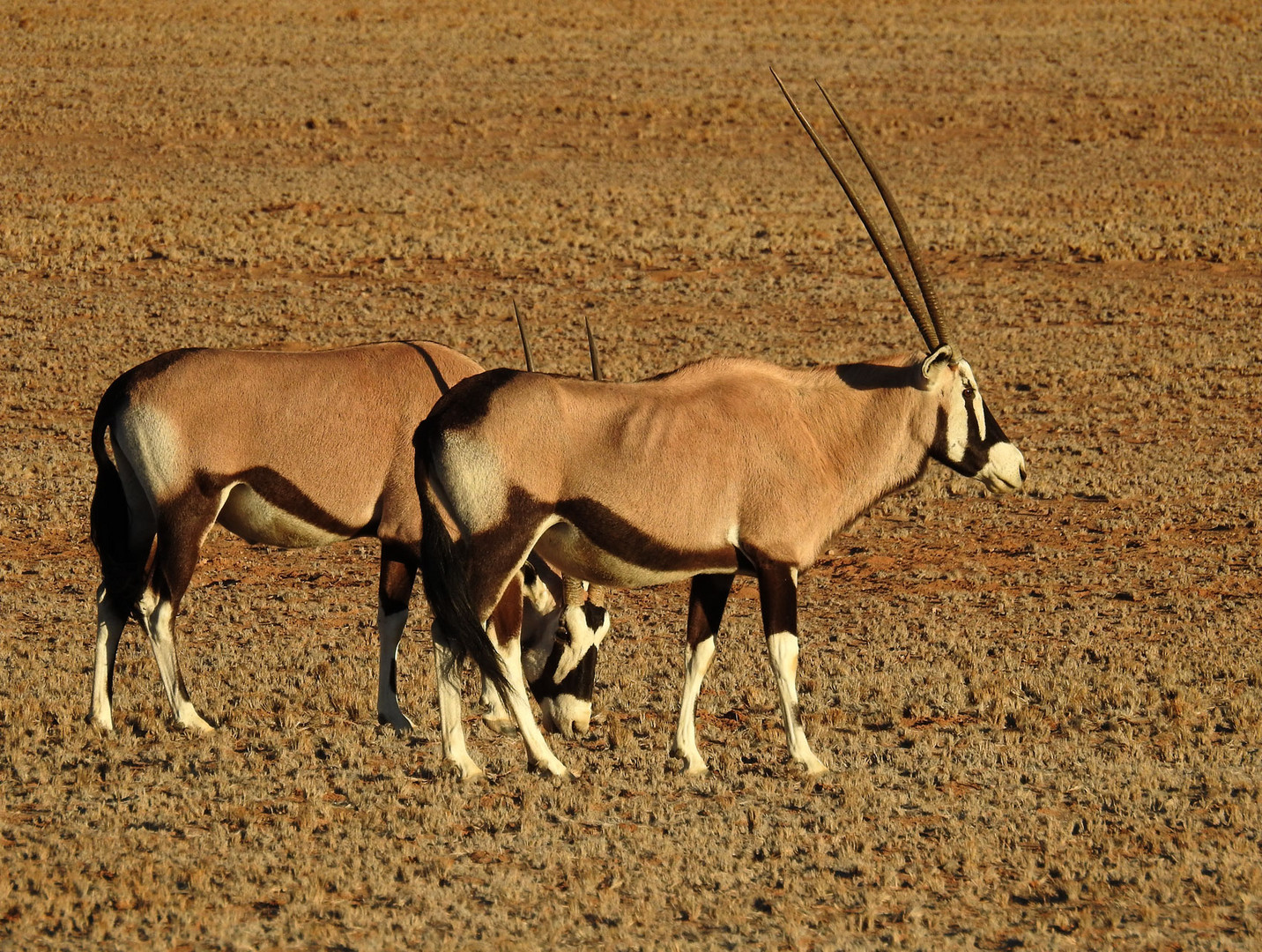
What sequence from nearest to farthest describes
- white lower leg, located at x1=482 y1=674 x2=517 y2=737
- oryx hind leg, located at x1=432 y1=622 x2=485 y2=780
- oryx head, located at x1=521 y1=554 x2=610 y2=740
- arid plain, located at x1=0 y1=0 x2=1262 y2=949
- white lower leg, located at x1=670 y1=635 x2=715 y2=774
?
arid plain, located at x1=0 y1=0 x2=1262 y2=949, oryx hind leg, located at x1=432 y1=622 x2=485 y2=780, white lower leg, located at x1=670 y1=635 x2=715 y2=774, oryx head, located at x1=521 y1=554 x2=610 y2=740, white lower leg, located at x1=482 y1=674 x2=517 y2=737

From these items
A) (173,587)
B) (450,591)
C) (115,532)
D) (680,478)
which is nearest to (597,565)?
(680,478)

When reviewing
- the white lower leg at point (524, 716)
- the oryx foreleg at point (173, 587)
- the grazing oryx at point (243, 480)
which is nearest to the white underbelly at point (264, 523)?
the grazing oryx at point (243, 480)

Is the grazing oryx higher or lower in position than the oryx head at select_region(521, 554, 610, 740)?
higher

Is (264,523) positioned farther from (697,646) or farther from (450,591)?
(697,646)

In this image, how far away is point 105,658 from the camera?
816 cm

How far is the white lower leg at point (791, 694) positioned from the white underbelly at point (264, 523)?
2213 millimetres

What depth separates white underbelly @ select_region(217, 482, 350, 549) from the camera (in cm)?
827

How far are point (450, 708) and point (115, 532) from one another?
185 cm

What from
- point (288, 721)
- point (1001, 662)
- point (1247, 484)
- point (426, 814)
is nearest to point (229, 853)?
point (426, 814)

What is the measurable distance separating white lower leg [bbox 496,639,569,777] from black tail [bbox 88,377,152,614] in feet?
6.03

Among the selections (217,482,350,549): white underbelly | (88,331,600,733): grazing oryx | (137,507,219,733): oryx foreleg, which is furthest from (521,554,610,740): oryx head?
(137,507,219,733): oryx foreleg

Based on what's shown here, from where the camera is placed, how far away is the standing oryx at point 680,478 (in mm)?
7207

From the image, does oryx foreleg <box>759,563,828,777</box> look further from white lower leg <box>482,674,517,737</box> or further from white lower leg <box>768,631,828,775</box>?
white lower leg <box>482,674,517,737</box>

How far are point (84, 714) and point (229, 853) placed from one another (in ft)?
6.83
